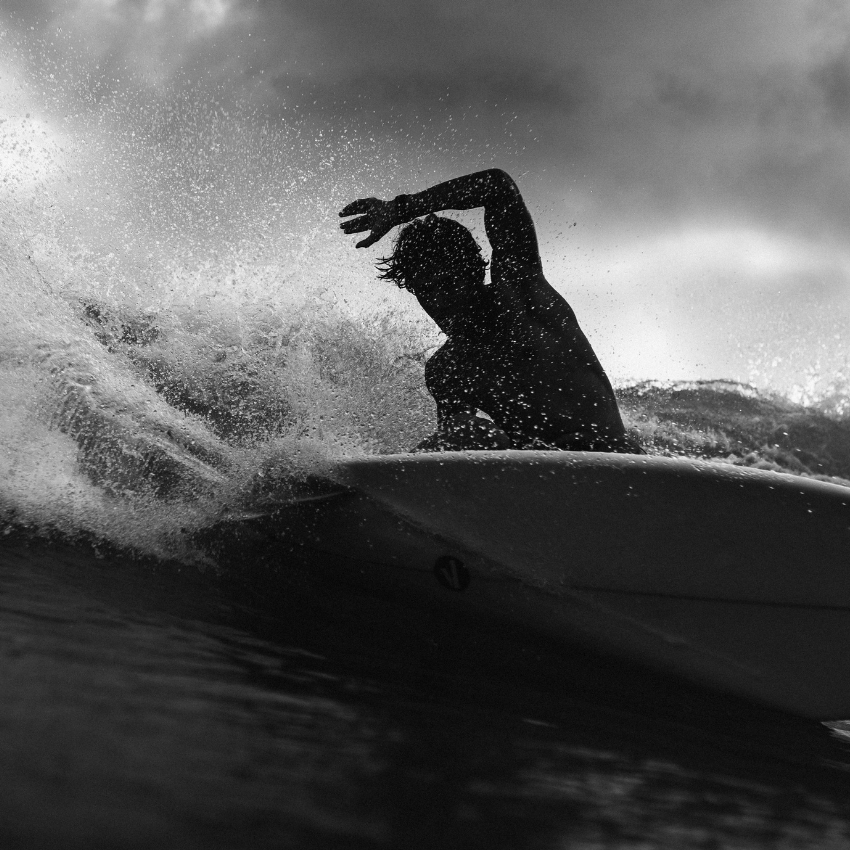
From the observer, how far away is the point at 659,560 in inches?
61.2

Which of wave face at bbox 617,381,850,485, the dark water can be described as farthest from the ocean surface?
wave face at bbox 617,381,850,485

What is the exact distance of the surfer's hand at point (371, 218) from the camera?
2.22 meters

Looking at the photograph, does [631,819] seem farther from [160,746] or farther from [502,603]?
[502,603]

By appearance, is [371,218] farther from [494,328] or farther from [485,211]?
[494,328]

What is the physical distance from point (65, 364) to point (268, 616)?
114cm

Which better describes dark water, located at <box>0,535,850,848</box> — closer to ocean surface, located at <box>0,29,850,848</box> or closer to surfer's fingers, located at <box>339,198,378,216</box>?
ocean surface, located at <box>0,29,850,848</box>

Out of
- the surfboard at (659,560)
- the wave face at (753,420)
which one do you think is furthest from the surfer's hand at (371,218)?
the wave face at (753,420)

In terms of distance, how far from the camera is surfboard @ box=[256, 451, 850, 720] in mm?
1543

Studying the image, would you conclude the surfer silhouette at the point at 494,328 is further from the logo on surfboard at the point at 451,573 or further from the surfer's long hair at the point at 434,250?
the logo on surfboard at the point at 451,573

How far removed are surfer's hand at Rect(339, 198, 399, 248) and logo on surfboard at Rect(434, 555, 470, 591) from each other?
963mm

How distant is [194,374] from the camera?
260 cm

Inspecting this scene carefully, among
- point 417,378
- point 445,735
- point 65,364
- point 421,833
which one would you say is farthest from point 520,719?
point 417,378

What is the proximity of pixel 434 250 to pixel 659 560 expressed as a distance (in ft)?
4.10

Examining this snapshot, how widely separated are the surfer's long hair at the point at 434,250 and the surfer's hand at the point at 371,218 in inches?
9.1
